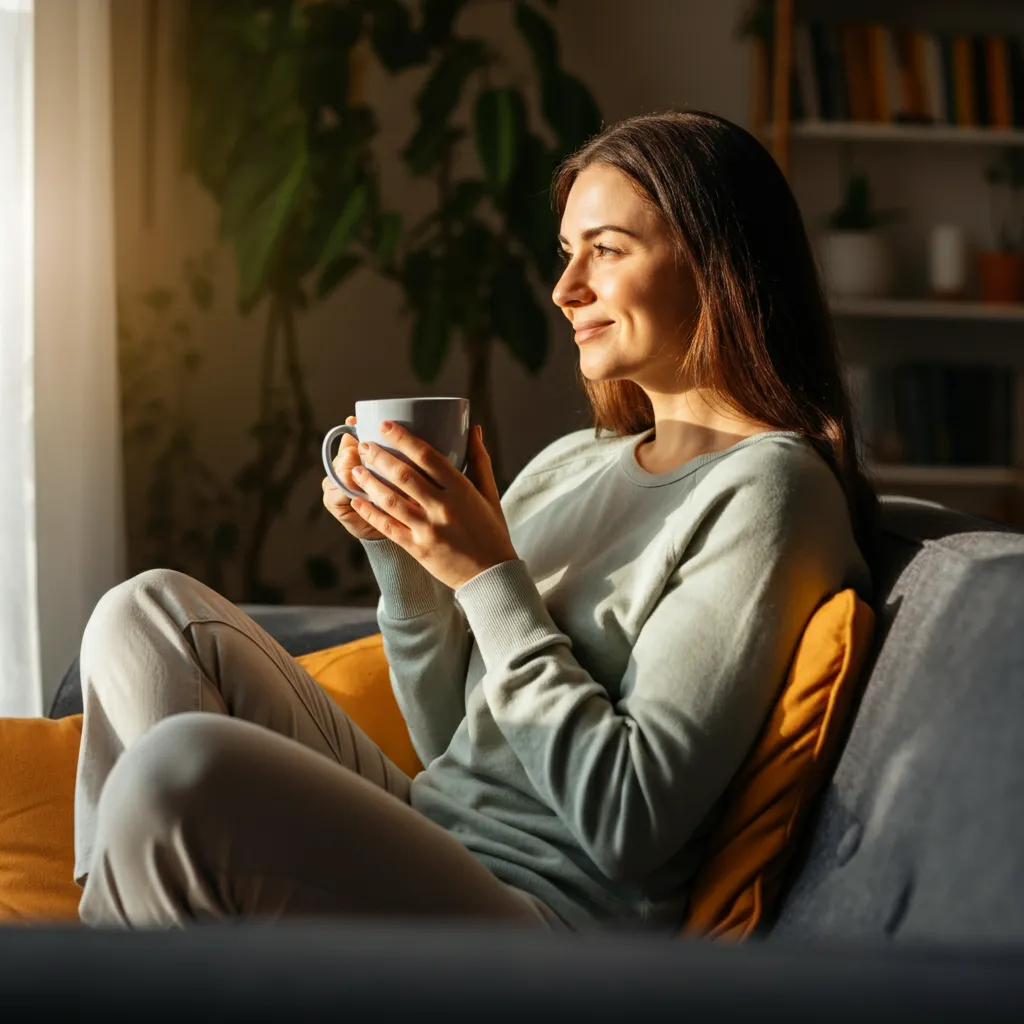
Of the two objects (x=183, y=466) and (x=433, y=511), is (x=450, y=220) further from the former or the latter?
(x=433, y=511)

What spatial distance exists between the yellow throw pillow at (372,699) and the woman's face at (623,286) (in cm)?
46

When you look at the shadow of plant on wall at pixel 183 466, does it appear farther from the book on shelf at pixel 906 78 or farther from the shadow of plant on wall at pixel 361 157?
the book on shelf at pixel 906 78

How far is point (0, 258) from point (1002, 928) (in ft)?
5.77

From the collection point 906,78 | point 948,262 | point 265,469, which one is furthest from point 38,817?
point 906,78

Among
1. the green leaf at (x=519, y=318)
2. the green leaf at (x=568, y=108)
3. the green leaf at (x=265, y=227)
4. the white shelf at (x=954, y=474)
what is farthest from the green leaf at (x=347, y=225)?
the white shelf at (x=954, y=474)

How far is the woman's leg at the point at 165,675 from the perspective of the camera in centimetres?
97

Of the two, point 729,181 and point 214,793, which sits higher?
point 729,181

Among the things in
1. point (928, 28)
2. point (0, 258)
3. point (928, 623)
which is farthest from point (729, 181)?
point (928, 28)

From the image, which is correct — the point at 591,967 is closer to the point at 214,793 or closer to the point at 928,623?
the point at 214,793

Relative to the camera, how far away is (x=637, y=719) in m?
0.95

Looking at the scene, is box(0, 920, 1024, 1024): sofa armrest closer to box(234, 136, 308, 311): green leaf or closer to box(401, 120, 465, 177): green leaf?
box(234, 136, 308, 311): green leaf

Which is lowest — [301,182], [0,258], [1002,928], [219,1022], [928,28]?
[1002,928]

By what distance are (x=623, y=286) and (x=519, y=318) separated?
5.57 feet

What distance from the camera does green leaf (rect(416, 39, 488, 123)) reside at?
2.78 meters
